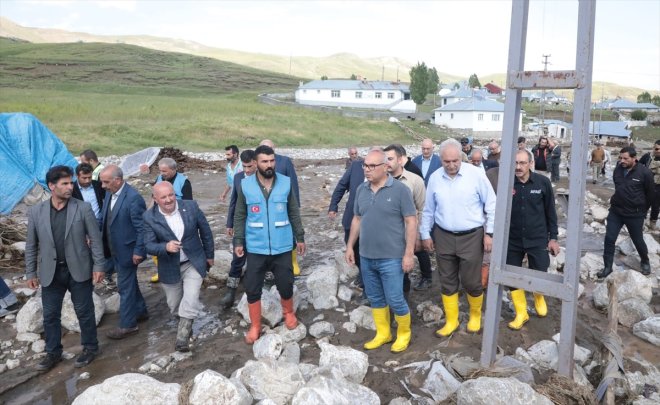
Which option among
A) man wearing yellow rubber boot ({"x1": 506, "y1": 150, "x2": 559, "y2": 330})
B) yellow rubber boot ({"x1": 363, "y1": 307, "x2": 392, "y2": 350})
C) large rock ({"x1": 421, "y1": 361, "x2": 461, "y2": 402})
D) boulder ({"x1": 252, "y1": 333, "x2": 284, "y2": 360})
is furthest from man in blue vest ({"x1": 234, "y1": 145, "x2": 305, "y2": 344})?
man wearing yellow rubber boot ({"x1": 506, "y1": 150, "x2": 559, "y2": 330})

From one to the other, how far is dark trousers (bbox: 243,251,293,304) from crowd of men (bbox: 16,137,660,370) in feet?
0.04

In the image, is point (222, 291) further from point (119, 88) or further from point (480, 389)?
point (119, 88)

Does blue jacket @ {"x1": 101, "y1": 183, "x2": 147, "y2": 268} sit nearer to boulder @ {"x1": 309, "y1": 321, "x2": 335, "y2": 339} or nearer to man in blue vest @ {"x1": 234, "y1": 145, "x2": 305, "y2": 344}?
man in blue vest @ {"x1": 234, "y1": 145, "x2": 305, "y2": 344}

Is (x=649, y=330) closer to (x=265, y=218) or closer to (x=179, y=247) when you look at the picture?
(x=265, y=218)

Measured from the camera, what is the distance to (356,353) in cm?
415

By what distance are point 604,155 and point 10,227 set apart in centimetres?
1847

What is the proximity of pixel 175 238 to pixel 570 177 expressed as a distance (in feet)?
12.0

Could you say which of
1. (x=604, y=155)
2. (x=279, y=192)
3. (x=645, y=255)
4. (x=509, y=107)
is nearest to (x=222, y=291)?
(x=279, y=192)

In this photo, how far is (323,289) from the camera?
584 centimetres

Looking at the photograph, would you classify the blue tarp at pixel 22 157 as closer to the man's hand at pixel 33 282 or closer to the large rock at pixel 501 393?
the man's hand at pixel 33 282

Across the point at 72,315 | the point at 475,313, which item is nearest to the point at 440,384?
the point at 475,313

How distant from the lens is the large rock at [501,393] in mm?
3154

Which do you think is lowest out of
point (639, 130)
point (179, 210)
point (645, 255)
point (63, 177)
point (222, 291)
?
point (222, 291)

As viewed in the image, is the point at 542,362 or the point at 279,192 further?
the point at 279,192
